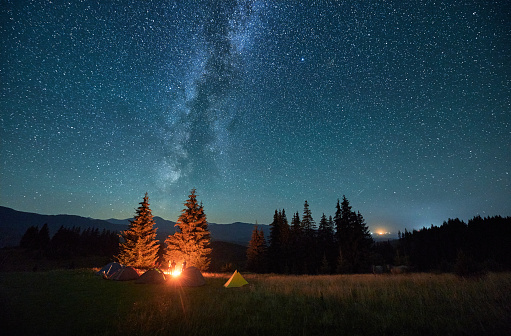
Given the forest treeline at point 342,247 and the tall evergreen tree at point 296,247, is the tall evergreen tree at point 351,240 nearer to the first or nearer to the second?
the forest treeline at point 342,247

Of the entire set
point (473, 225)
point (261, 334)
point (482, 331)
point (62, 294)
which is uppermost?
point (473, 225)

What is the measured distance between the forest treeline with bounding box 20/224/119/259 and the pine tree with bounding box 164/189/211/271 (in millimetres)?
70999

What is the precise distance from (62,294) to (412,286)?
1776cm

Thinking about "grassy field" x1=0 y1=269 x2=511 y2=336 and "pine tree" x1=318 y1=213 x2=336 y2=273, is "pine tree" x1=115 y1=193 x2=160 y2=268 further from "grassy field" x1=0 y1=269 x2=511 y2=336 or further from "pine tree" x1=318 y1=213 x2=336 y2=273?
"pine tree" x1=318 y1=213 x2=336 y2=273

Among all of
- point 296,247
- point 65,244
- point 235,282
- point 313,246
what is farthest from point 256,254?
point 65,244

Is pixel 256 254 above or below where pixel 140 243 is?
below

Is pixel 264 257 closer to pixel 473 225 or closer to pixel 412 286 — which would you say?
pixel 412 286

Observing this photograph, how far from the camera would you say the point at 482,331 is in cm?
502

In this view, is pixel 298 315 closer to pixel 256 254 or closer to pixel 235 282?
pixel 235 282

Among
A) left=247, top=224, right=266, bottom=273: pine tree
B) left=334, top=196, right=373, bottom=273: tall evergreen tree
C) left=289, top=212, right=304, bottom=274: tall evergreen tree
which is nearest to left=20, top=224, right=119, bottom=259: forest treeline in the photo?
left=247, top=224, right=266, bottom=273: pine tree

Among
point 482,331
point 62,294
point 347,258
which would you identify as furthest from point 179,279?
point 347,258

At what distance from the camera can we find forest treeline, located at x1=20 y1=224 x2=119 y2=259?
241 ft

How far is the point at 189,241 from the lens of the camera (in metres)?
26.5

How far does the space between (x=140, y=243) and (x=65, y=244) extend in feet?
257
